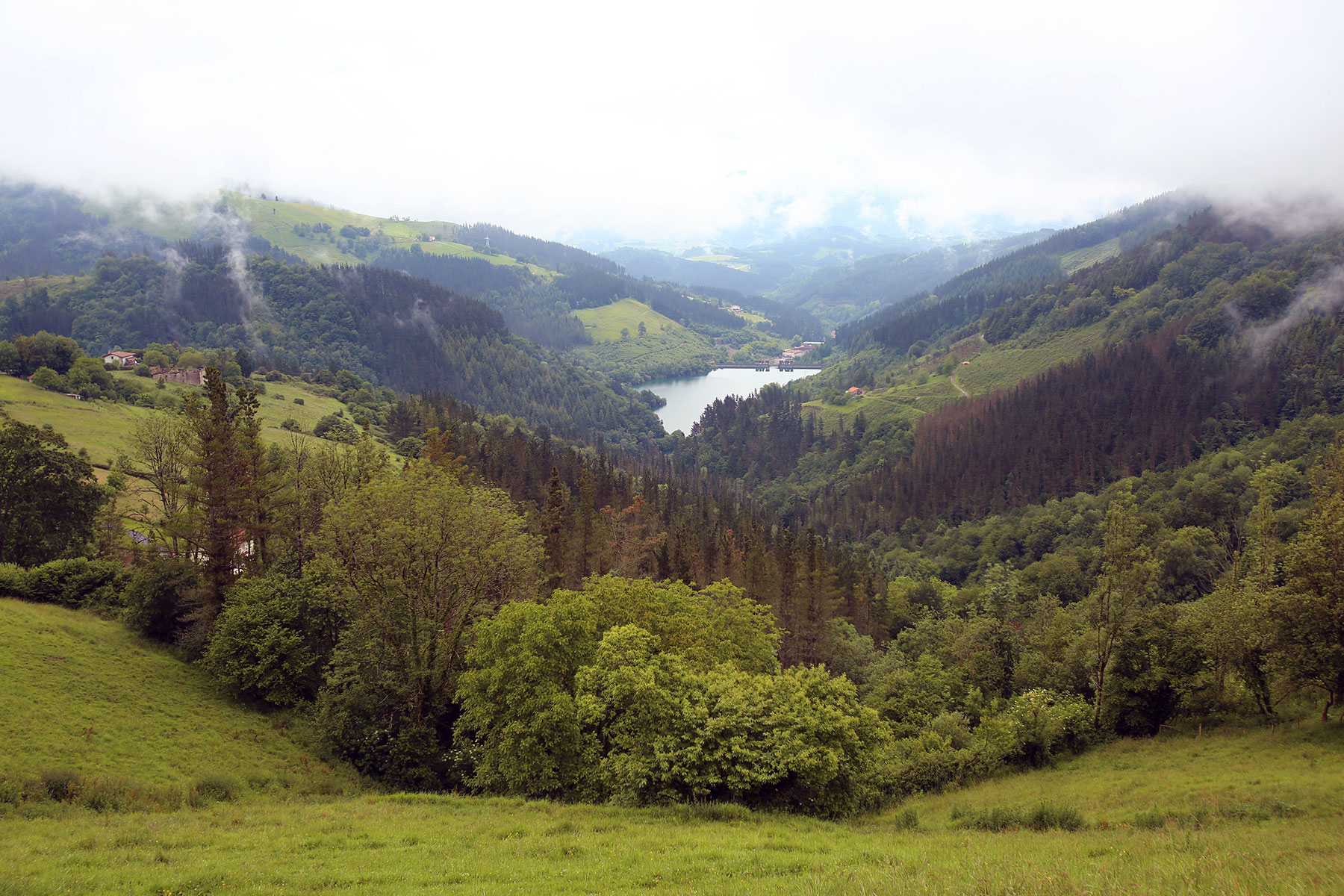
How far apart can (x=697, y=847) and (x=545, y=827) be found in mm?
6508

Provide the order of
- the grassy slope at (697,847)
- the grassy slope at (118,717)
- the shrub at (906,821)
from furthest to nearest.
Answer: the grassy slope at (118,717) → the shrub at (906,821) → the grassy slope at (697,847)

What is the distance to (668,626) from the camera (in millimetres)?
38219

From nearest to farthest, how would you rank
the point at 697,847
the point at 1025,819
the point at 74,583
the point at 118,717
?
the point at 697,847
the point at 1025,819
the point at 118,717
the point at 74,583

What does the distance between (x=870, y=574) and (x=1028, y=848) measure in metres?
72.8

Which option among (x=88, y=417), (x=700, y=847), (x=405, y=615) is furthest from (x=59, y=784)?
(x=88, y=417)

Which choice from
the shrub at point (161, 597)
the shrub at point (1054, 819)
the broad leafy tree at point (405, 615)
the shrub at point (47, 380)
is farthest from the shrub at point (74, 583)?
the shrub at point (47, 380)

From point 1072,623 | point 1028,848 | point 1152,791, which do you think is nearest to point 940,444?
point 1072,623

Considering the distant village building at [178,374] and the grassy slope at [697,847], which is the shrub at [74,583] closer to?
the grassy slope at [697,847]

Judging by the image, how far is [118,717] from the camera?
31.8 meters

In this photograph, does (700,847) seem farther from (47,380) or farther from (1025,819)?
(47,380)

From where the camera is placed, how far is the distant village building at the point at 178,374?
435 feet

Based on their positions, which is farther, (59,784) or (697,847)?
(59,784)

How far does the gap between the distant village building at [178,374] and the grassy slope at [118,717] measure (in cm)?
11388

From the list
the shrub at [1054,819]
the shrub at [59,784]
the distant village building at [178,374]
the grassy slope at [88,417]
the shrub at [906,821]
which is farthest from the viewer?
the distant village building at [178,374]
